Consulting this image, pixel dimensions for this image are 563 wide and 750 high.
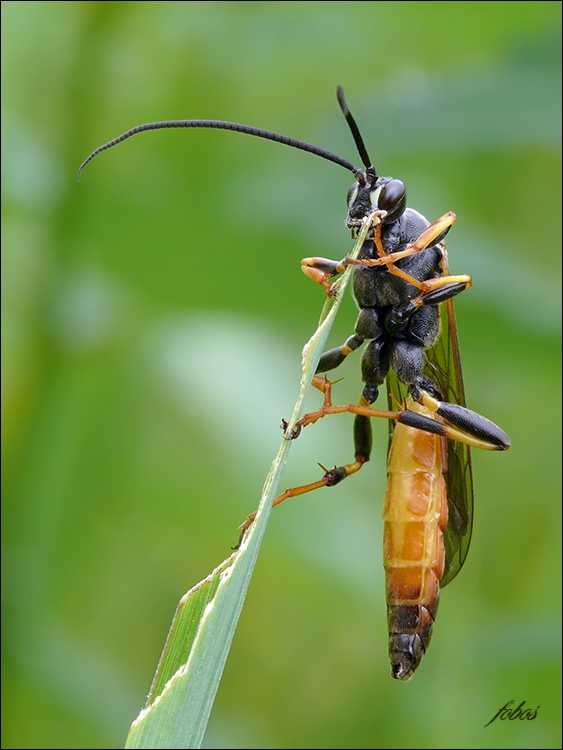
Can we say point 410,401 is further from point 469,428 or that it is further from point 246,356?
point 246,356

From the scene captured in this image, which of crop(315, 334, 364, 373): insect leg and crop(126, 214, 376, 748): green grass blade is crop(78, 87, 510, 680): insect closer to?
crop(315, 334, 364, 373): insect leg

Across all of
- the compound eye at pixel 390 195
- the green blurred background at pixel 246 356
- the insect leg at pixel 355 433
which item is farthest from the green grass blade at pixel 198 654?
the green blurred background at pixel 246 356

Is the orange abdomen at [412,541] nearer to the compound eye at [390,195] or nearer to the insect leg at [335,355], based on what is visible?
the insect leg at [335,355]

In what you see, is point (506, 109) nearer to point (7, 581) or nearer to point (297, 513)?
point (297, 513)

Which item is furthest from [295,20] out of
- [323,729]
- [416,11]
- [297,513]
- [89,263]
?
[323,729]

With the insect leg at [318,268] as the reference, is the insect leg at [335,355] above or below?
below

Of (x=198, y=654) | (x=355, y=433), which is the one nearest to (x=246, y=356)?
(x=355, y=433)
